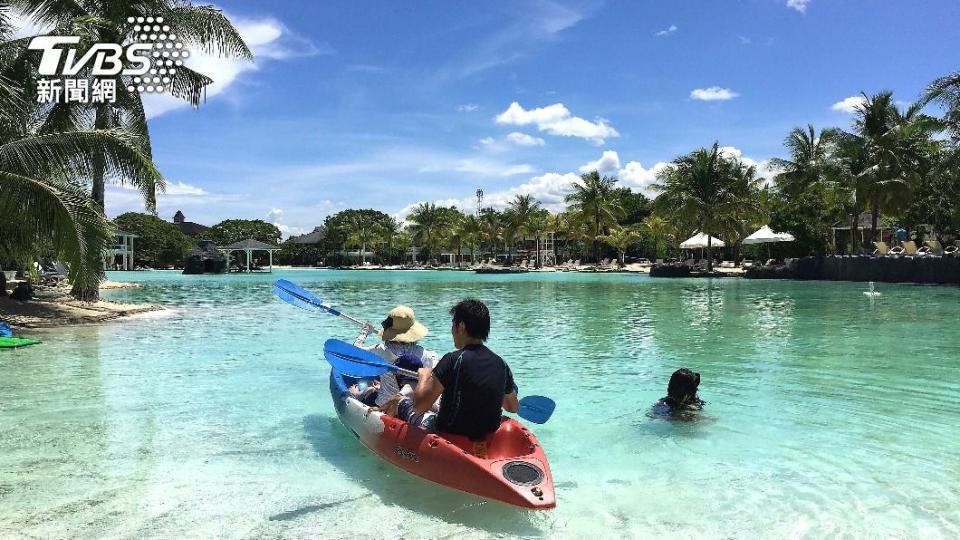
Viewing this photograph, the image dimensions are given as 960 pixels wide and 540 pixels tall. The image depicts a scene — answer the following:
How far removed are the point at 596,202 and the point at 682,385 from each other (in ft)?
193

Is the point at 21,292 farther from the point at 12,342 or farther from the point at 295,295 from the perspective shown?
the point at 295,295

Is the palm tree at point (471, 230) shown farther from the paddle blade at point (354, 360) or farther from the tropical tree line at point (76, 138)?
the paddle blade at point (354, 360)

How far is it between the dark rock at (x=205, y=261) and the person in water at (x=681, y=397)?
62.0 m

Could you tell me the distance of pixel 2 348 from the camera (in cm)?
1240

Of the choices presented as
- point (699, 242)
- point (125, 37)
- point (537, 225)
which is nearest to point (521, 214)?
point (537, 225)

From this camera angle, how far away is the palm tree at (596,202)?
64938 millimetres

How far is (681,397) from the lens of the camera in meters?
7.24

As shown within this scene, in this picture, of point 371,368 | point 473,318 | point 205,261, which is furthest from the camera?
point 205,261

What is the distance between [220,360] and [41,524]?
7245mm

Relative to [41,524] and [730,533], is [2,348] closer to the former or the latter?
[41,524]

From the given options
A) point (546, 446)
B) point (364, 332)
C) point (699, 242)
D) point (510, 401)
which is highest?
point (699, 242)

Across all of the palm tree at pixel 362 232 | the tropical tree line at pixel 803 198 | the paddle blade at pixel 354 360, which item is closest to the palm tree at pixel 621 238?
the tropical tree line at pixel 803 198

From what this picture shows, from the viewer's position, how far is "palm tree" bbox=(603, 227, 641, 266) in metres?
66.1

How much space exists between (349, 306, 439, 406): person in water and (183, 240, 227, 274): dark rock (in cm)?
6169
